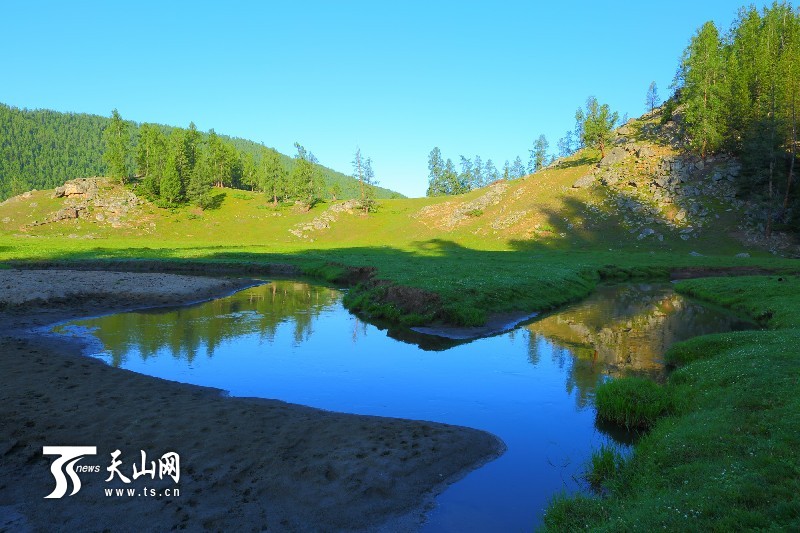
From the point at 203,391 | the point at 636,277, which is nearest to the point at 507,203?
the point at 636,277

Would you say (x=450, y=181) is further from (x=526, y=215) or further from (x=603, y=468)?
(x=603, y=468)

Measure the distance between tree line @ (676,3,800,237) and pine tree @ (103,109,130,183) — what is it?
477 ft

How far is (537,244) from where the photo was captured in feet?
285

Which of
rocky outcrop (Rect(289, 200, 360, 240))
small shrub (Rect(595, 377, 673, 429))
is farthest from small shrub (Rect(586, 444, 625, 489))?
rocky outcrop (Rect(289, 200, 360, 240))

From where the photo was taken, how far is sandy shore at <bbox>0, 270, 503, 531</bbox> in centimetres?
939

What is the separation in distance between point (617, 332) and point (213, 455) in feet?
82.7

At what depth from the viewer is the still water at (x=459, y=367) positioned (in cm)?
1177

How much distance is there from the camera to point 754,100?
92875 millimetres

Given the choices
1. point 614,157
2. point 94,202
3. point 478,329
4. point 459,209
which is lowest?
point 478,329

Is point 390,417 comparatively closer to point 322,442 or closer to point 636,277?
point 322,442

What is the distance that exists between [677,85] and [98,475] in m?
140

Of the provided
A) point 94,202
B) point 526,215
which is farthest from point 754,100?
point 94,202

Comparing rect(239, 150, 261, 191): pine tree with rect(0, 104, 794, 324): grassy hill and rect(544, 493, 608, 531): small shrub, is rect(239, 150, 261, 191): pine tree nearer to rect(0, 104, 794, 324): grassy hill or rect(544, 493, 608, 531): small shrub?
rect(0, 104, 794, 324): grassy hill

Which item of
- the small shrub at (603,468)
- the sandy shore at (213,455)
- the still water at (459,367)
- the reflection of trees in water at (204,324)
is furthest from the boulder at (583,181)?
the small shrub at (603,468)
